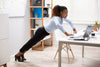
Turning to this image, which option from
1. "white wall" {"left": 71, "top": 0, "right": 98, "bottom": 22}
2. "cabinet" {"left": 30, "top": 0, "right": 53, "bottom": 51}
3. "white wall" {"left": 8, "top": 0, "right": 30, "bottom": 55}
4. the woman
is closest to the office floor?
the woman

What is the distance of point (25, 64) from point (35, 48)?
1.51 m

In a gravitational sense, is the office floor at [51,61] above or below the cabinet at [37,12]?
below

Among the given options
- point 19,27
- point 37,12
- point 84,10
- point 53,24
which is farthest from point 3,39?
point 84,10

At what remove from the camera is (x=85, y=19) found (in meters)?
5.25

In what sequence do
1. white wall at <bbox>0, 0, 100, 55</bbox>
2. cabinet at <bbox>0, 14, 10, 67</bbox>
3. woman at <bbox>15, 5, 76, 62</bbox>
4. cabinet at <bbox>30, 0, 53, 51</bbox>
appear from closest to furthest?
1. cabinet at <bbox>0, 14, 10, 67</bbox>
2. woman at <bbox>15, 5, 76, 62</bbox>
3. white wall at <bbox>0, 0, 100, 55</bbox>
4. cabinet at <bbox>30, 0, 53, 51</bbox>

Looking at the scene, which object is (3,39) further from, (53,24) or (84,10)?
(84,10)

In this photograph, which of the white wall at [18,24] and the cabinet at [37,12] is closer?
the white wall at [18,24]

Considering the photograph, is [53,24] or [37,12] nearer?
[53,24]

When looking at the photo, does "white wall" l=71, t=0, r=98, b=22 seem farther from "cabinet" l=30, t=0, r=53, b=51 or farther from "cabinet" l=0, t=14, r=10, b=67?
"cabinet" l=0, t=14, r=10, b=67

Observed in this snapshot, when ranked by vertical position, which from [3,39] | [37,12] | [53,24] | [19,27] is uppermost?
[37,12]

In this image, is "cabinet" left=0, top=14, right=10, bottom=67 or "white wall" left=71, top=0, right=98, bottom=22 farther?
"white wall" left=71, top=0, right=98, bottom=22

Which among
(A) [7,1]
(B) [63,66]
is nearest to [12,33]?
(A) [7,1]

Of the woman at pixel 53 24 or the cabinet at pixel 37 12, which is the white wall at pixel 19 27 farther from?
the woman at pixel 53 24

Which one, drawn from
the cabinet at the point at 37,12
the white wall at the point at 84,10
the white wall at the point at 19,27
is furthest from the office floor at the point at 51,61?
the white wall at the point at 84,10
